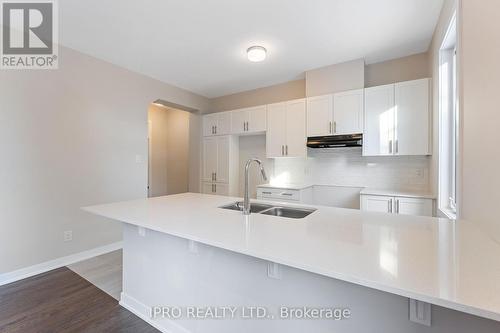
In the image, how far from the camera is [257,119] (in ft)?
13.2

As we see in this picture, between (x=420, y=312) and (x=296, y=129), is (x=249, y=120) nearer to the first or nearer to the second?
(x=296, y=129)

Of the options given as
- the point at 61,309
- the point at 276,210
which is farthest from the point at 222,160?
the point at 61,309

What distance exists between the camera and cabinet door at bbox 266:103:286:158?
12.3ft

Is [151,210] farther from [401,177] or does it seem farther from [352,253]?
[401,177]

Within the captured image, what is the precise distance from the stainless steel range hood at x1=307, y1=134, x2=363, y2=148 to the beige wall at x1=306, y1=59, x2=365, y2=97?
687 millimetres

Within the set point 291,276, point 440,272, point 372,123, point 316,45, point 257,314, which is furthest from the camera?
point 372,123

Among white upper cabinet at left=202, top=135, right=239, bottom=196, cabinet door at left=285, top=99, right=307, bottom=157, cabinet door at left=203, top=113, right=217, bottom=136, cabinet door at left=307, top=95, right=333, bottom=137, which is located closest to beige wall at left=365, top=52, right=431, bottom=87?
cabinet door at left=307, top=95, right=333, bottom=137

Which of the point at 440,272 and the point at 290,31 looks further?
the point at 290,31

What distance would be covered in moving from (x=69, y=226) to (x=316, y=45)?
12.6 feet

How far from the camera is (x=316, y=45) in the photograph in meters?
2.79

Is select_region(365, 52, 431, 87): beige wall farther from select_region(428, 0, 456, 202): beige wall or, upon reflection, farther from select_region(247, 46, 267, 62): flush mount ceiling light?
select_region(247, 46, 267, 62): flush mount ceiling light

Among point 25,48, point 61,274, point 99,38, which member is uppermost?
point 99,38

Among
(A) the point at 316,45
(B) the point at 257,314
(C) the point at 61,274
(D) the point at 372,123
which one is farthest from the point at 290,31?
(C) the point at 61,274

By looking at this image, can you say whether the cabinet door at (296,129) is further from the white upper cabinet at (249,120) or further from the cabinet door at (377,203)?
the cabinet door at (377,203)
